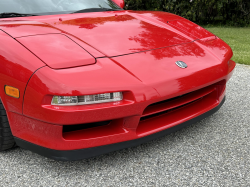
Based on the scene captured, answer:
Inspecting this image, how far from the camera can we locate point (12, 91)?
67.8 inches

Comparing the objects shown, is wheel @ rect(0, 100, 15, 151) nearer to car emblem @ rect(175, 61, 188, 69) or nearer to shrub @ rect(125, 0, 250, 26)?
car emblem @ rect(175, 61, 188, 69)

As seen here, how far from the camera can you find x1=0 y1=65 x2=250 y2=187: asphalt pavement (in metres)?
1.77

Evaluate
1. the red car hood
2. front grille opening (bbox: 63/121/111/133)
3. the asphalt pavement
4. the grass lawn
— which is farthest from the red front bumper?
the grass lawn

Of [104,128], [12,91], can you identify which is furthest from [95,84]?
[12,91]

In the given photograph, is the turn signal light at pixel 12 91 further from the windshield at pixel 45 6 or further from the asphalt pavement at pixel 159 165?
the windshield at pixel 45 6

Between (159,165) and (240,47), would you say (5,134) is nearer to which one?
(159,165)

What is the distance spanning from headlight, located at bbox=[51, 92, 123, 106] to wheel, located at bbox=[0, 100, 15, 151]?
0.51 meters

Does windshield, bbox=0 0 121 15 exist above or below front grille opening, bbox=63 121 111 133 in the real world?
above

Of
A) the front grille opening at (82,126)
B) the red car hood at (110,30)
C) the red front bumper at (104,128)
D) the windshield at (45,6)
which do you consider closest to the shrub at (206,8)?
the windshield at (45,6)

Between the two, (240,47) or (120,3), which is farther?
(240,47)

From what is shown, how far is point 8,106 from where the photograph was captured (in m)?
1.79

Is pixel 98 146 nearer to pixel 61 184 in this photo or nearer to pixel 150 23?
pixel 61 184

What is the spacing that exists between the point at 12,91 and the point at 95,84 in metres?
0.54

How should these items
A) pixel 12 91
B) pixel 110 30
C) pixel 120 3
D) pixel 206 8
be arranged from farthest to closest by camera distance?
pixel 206 8, pixel 120 3, pixel 110 30, pixel 12 91
